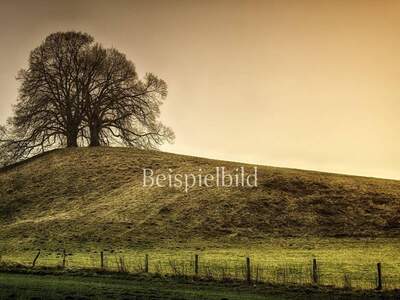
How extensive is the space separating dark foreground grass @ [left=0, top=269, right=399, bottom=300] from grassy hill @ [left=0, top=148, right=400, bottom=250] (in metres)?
18.4

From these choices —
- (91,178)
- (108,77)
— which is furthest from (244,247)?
(108,77)

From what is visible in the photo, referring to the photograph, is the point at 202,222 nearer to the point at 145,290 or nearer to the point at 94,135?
the point at 145,290

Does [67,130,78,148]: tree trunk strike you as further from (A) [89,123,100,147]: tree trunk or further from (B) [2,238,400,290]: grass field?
(B) [2,238,400,290]: grass field

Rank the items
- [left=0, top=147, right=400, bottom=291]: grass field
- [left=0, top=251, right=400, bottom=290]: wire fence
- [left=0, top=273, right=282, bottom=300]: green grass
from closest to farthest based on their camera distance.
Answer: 1. [left=0, top=273, right=282, bottom=300]: green grass
2. [left=0, top=251, right=400, bottom=290]: wire fence
3. [left=0, top=147, right=400, bottom=291]: grass field

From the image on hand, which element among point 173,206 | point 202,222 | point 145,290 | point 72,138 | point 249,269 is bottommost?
point 145,290

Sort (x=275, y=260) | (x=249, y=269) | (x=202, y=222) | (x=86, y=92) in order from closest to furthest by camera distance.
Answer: (x=249, y=269) → (x=275, y=260) → (x=202, y=222) → (x=86, y=92)

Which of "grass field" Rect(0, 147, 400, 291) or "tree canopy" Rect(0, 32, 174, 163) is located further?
"tree canopy" Rect(0, 32, 174, 163)

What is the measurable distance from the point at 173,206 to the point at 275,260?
20.9 m

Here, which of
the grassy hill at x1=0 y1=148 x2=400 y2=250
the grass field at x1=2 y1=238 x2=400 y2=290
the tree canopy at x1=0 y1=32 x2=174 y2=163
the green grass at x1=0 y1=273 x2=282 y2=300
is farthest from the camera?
the tree canopy at x1=0 y1=32 x2=174 y2=163

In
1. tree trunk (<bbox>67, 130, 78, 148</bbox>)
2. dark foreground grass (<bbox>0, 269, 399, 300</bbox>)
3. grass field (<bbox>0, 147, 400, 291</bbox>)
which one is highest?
tree trunk (<bbox>67, 130, 78, 148</bbox>)

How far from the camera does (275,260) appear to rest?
39.2 meters

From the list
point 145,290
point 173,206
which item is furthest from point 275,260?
point 173,206

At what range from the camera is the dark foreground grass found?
24484 millimetres

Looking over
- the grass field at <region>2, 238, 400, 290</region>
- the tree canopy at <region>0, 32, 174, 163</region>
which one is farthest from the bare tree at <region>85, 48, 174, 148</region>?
the grass field at <region>2, 238, 400, 290</region>
